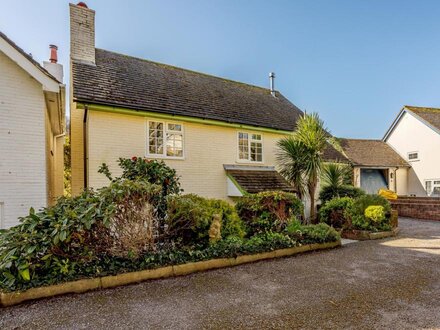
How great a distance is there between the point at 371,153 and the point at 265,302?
2231 centimetres

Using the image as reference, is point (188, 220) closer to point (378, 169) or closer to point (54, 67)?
point (54, 67)

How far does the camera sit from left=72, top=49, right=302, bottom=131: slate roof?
32.8ft

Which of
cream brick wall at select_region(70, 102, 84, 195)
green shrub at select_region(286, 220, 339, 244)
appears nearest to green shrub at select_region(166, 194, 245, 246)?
green shrub at select_region(286, 220, 339, 244)

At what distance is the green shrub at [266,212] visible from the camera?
7.94 m

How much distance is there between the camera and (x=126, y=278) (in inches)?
193

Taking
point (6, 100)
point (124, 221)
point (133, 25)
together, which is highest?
point (133, 25)

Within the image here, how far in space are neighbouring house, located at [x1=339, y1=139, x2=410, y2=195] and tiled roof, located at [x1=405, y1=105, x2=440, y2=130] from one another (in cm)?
350

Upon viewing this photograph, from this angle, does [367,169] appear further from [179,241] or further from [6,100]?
[6,100]

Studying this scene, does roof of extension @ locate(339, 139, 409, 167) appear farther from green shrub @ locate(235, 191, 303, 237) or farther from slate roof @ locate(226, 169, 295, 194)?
green shrub @ locate(235, 191, 303, 237)

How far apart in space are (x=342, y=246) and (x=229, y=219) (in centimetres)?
366

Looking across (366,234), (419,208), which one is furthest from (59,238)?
(419,208)

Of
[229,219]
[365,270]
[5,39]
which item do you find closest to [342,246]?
[365,270]

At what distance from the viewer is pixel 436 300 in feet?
13.5

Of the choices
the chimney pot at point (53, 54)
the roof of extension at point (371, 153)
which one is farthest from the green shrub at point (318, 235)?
the roof of extension at point (371, 153)
